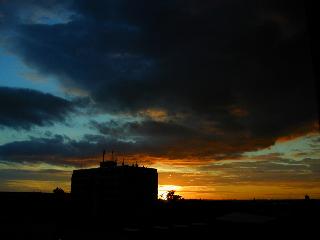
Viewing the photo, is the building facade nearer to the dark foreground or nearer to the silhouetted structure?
the silhouetted structure

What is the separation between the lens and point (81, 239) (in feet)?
164

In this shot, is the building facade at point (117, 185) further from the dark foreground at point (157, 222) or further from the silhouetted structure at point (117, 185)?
the dark foreground at point (157, 222)

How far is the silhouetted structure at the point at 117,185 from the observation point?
88.9 m

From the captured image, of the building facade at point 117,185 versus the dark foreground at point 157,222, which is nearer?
the dark foreground at point 157,222

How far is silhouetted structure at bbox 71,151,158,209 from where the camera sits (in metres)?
88.9

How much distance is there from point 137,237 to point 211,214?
95.5 feet

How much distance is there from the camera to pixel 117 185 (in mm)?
89188

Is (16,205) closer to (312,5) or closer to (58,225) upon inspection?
(58,225)

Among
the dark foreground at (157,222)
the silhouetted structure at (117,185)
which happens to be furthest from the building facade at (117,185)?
the dark foreground at (157,222)

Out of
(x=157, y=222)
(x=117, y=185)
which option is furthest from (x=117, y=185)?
(x=157, y=222)

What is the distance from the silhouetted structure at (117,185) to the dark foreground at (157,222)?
2.18 meters

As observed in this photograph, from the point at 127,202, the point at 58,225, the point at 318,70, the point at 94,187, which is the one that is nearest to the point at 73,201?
the point at 94,187

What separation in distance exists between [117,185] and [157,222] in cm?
3346

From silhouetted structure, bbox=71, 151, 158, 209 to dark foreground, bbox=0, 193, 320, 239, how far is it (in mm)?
2183
